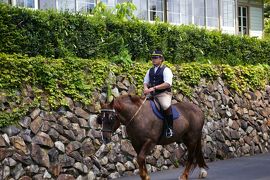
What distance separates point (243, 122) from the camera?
18.1m

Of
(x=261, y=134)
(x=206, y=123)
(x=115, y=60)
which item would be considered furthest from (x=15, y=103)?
(x=261, y=134)

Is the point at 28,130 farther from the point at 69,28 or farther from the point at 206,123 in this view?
the point at 206,123

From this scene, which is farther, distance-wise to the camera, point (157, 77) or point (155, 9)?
point (155, 9)

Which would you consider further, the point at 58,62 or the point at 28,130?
the point at 58,62

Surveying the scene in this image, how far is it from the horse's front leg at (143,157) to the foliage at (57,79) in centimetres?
266

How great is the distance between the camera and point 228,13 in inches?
1027

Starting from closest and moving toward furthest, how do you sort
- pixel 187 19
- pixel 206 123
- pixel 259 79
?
1. pixel 206 123
2. pixel 259 79
3. pixel 187 19

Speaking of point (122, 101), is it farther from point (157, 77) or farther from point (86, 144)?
point (86, 144)

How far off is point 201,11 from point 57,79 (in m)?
13.8

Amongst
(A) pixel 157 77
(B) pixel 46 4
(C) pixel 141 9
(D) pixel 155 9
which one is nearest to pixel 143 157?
(A) pixel 157 77

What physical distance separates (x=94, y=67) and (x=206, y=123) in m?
5.14

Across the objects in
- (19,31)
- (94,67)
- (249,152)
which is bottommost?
(249,152)

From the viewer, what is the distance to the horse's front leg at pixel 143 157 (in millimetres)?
10242

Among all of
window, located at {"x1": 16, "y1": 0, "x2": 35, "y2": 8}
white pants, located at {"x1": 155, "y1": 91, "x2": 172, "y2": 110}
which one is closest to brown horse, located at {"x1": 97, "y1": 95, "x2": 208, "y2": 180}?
white pants, located at {"x1": 155, "y1": 91, "x2": 172, "y2": 110}
